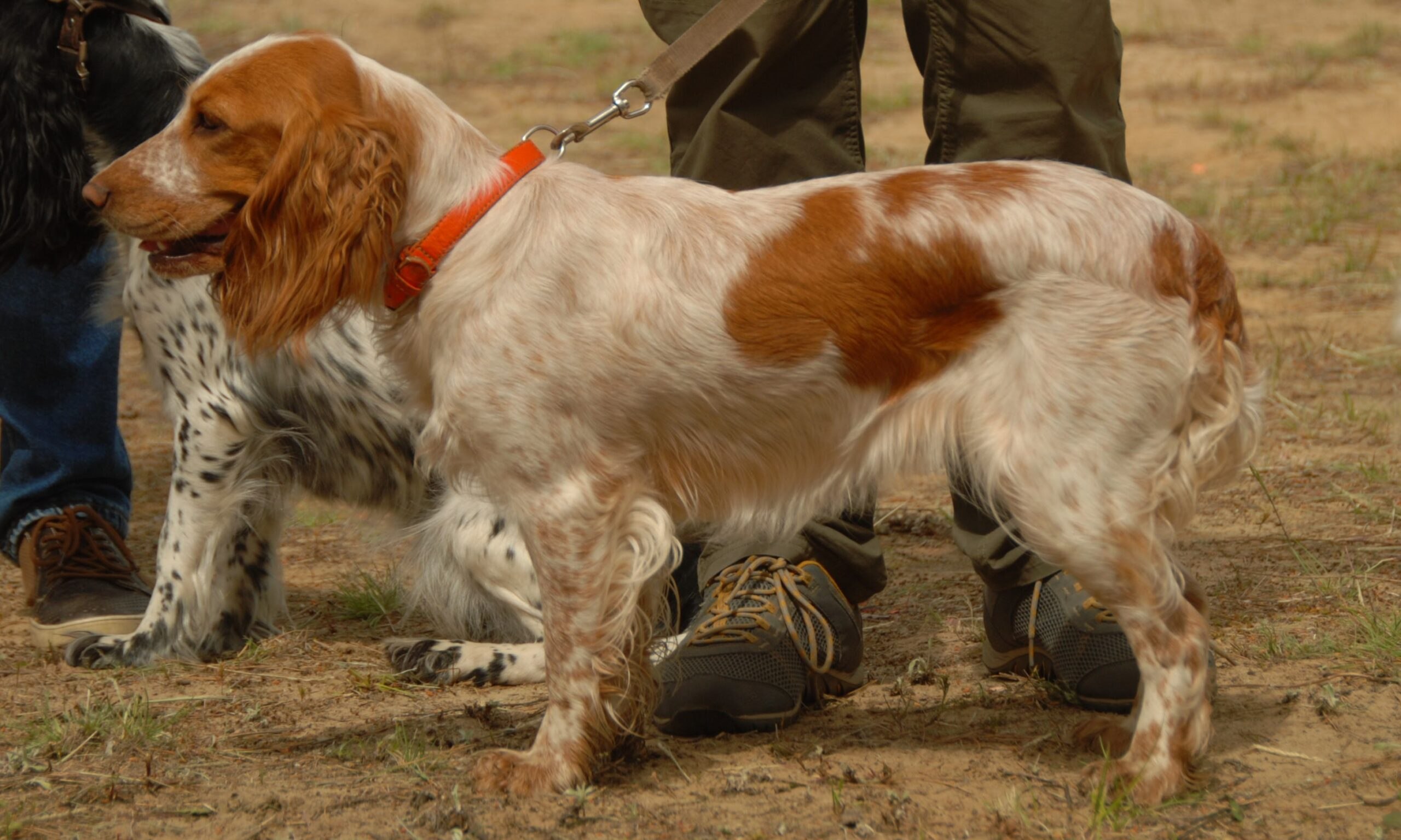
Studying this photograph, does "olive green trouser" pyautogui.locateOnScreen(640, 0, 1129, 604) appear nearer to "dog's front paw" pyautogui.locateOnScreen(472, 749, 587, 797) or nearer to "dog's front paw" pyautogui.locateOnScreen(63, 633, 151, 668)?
"dog's front paw" pyautogui.locateOnScreen(472, 749, 587, 797)

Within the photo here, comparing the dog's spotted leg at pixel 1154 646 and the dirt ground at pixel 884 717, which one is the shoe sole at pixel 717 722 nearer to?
the dirt ground at pixel 884 717

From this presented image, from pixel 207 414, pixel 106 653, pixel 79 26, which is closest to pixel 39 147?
pixel 79 26

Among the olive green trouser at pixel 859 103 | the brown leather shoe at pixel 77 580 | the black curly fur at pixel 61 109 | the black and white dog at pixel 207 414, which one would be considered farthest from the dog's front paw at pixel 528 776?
the black curly fur at pixel 61 109

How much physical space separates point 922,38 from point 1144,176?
565cm

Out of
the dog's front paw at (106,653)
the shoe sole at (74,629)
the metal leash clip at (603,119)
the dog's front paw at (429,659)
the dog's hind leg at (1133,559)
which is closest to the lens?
the dog's hind leg at (1133,559)

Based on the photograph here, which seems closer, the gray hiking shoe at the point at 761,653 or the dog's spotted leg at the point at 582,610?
the dog's spotted leg at the point at 582,610

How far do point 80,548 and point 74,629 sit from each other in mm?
348

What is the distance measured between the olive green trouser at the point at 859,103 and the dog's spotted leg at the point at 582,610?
609 mm

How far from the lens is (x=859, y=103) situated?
299 centimetres

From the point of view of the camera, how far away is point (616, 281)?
2.35 m

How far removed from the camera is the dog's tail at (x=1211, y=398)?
228 cm

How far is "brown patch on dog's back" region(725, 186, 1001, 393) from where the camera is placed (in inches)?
89.9

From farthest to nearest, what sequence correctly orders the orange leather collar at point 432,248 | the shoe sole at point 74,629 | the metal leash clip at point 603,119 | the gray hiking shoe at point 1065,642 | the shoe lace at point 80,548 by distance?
the shoe lace at point 80,548 < the shoe sole at point 74,629 < the gray hiking shoe at point 1065,642 < the metal leash clip at point 603,119 < the orange leather collar at point 432,248

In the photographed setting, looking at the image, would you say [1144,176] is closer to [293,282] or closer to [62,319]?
[62,319]
